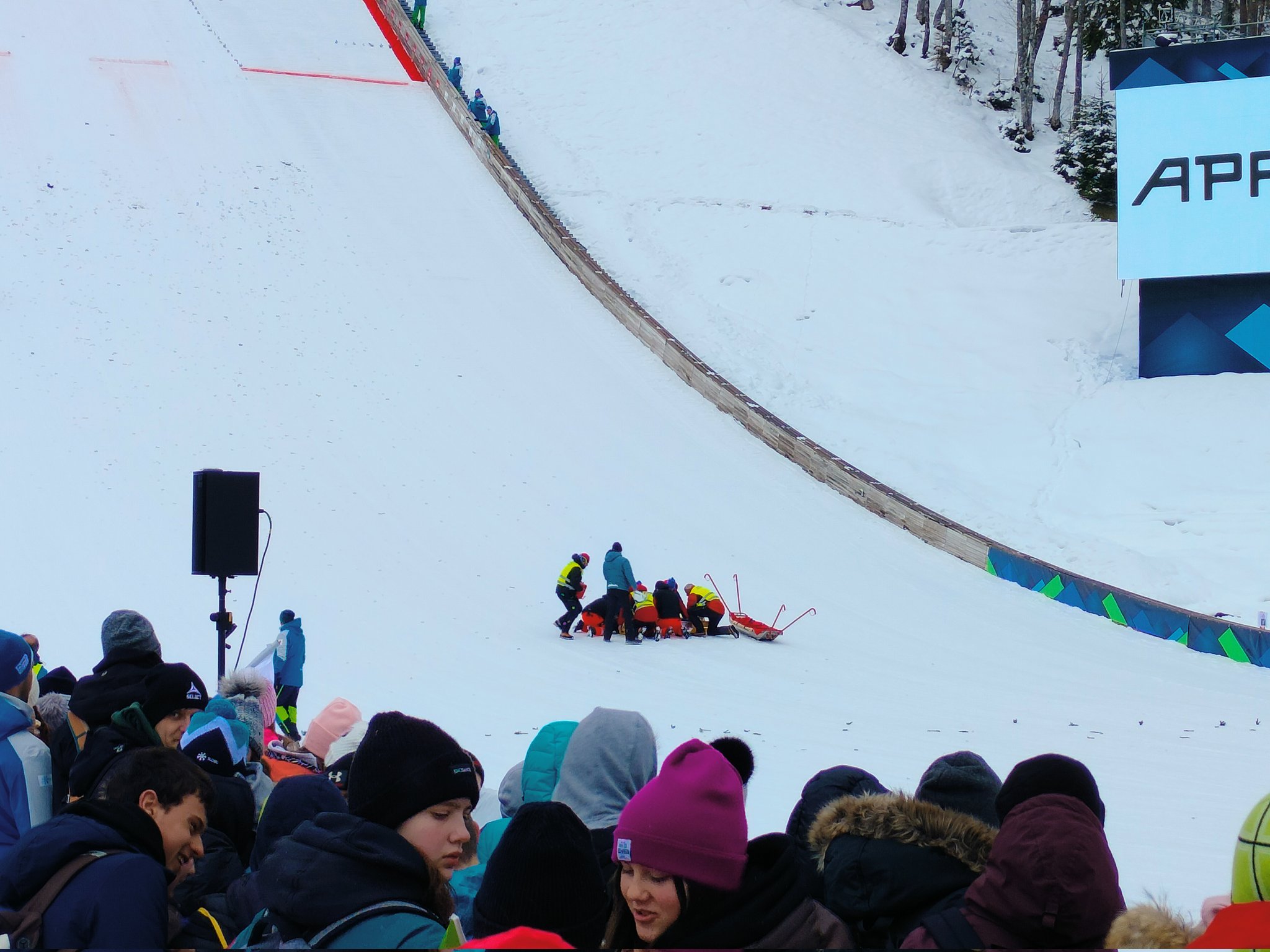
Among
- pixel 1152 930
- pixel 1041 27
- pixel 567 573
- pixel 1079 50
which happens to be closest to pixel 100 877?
pixel 1152 930

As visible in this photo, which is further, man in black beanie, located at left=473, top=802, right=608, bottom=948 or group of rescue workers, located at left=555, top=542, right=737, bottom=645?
group of rescue workers, located at left=555, top=542, right=737, bottom=645

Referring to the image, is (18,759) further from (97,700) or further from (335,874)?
(335,874)

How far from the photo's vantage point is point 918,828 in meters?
2.63

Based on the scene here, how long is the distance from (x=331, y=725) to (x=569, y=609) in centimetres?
593

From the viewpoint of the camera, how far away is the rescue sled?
11.1 metres

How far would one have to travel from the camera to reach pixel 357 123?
2275 cm

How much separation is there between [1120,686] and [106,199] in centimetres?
1481

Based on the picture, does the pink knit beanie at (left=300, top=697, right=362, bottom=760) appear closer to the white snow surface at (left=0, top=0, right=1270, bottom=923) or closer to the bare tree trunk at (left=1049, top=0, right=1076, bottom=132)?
the white snow surface at (left=0, top=0, right=1270, bottom=923)

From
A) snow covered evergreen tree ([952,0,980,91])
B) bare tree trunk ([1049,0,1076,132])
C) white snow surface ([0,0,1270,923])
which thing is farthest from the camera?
snow covered evergreen tree ([952,0,980,91])

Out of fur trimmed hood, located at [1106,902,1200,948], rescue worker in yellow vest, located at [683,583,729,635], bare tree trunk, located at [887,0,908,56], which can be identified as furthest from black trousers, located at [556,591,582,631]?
bare tree trunk, located at [887,0,908,56]

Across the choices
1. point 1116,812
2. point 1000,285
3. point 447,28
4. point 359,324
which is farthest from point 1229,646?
point 447,28

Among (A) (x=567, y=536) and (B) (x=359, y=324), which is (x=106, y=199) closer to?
(B) (x=359, y=324)

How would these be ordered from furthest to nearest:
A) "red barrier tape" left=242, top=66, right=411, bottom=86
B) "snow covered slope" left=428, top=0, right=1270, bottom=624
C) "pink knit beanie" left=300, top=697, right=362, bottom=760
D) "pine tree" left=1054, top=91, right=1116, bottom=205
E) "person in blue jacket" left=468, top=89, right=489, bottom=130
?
"pine tree" left=1054, top=91, right=1116, bottom=205 → "red barrier tape" left=242, top=66, right=411, bottom=86 → "person in blue jacket" left=468, top=89, right=489, bottom=130 → "snow covered slope" left=428, top=0, right=1270, bottom=624 → "pink knit beanie" left=300, top=697, right=362, bottom=760

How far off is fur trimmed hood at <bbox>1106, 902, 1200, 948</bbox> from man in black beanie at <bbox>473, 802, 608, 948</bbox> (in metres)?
0.96
